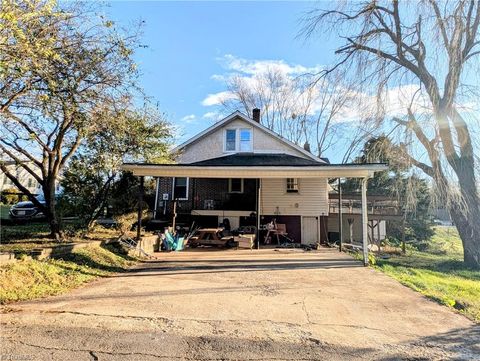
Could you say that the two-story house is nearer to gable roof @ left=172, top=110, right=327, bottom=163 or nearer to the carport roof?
gable roof @ left=172, top=110, right=327, bottom=163

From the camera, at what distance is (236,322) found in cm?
491

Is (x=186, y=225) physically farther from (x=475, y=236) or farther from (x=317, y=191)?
(x=475, y=236)

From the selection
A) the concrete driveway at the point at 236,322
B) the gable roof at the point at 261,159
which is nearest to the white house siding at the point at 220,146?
the gable roof at the point at 261,159

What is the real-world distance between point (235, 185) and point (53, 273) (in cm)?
1121

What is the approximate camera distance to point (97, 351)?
377cm

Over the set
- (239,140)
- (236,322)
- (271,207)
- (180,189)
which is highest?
(239,140)

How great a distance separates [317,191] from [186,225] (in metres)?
6.49

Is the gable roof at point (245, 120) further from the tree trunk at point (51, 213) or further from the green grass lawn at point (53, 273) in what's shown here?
the green grass lawn at point (53, 273)

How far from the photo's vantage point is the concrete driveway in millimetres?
3896

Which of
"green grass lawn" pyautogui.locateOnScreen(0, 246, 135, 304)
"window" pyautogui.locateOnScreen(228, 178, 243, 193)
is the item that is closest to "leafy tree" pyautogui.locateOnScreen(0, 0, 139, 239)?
"green grass lawn" pyautogui.locateOnScreen(0, 246, 135, 304)

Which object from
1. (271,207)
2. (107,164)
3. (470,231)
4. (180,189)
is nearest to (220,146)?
(180,189)

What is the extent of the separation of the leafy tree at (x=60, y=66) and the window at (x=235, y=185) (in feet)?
29.2

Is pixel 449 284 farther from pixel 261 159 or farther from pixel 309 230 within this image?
pixel 261 159

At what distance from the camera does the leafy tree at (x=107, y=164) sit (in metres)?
11.4
